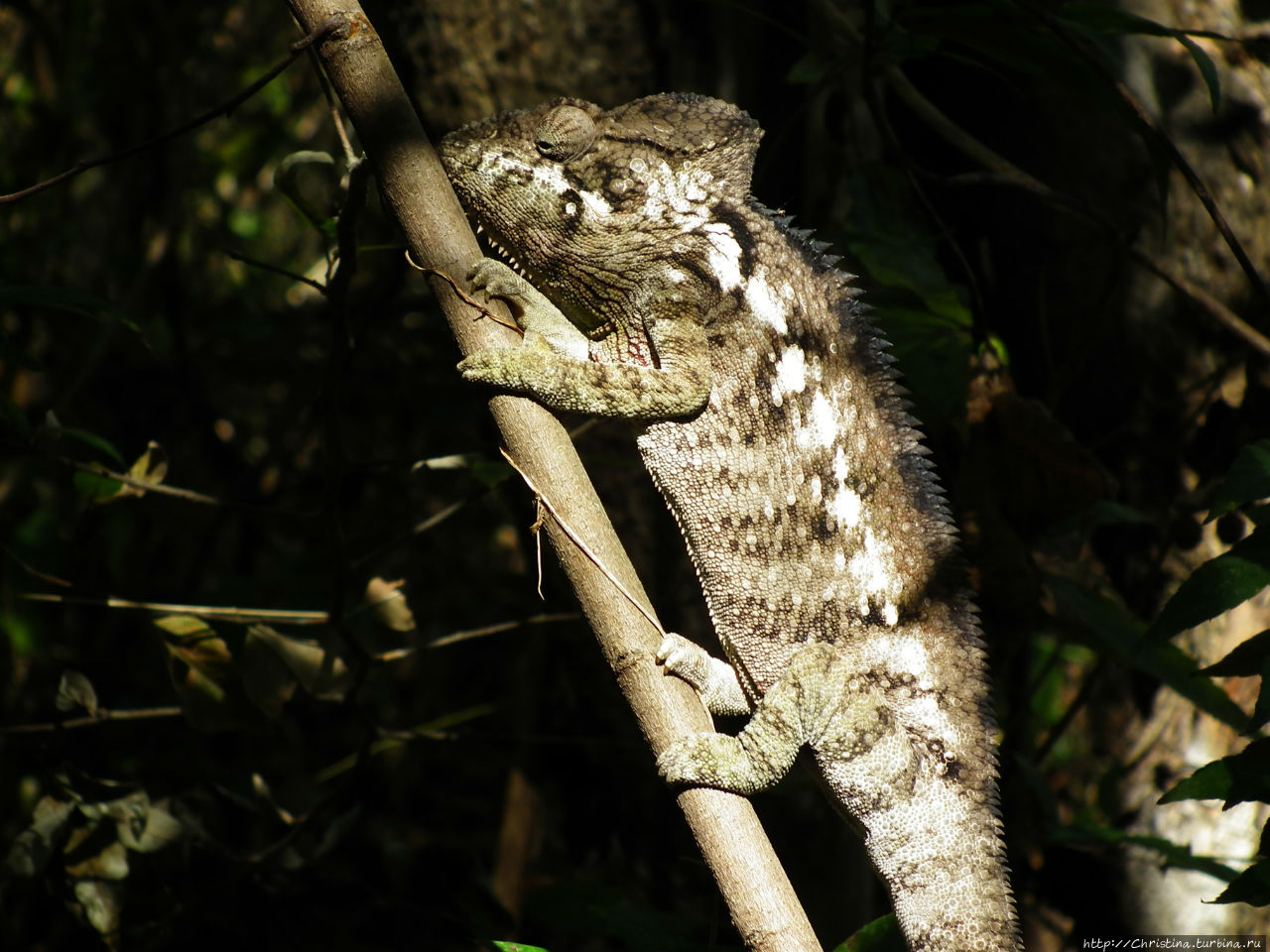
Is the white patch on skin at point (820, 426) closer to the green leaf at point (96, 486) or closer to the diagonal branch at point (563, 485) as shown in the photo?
the diagonal branch at point (563, 485)

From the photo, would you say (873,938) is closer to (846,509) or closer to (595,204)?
(846,509)

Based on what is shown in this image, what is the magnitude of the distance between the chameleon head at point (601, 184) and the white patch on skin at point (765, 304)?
0.34 ft

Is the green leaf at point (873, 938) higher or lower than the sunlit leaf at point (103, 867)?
higher

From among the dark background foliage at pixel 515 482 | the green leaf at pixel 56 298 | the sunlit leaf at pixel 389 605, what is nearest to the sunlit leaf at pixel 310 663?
the dark background foliage at pixel 515 482

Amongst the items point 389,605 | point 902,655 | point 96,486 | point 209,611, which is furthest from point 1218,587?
point 96,486

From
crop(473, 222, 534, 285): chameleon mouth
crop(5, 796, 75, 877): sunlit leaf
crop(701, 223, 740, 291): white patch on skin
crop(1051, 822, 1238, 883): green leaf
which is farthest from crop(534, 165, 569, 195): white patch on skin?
crop(1051, 822, 1238, 883): green leaf

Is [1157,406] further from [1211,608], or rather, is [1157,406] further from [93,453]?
[93,453]

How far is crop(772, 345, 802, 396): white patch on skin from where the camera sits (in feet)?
5.44

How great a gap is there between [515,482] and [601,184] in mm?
538

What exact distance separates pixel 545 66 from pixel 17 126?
2468mm

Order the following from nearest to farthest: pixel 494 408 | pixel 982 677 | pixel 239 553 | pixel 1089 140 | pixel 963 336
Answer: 1. pixel 494 408
2. pixel 982 677
3. pixel 963 336
4. pixel 1089 140
5. pixel 239 553

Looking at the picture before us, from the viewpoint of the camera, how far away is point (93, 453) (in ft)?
6.48

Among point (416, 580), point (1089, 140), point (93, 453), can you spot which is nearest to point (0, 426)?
point (93, 453)

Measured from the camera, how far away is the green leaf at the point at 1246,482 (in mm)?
1279
